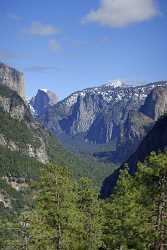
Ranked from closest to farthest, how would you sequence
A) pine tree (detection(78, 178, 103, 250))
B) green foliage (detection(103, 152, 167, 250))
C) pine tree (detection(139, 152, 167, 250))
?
pine tree (detection(139, 152, 167, 250)), green foliage (detection(103, 152, 167, 250)), pine tree (detection(78, 178, 103, 250))

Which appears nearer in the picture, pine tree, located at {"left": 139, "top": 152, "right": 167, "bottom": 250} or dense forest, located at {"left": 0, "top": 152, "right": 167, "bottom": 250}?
pine tree, located at {"left": 139, "top": 152, "right": 167, "bottom": 250}

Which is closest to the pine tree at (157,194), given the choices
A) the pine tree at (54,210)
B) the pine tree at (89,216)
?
the pine tree at (54,210)

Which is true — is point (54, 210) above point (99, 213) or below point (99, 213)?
above

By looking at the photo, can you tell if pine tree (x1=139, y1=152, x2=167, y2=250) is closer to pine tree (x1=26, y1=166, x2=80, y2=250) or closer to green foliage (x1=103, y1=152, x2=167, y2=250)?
green foliage (x1=103, y1=152, x2=167, y2=250)

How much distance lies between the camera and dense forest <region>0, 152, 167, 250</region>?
47.2m

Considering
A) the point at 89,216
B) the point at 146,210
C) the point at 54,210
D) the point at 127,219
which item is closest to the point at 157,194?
the point at 146,210

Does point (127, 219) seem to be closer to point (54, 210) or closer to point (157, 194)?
point (157, 194)

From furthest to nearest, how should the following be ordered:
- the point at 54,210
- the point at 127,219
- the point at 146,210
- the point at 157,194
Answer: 1. the point at 54,210
2. the point at 127,219
3. the point at 146,210
4. the point at 157,194

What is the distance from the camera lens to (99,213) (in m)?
62.0

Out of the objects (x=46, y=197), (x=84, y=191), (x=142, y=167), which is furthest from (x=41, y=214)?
(x=142, y=167)

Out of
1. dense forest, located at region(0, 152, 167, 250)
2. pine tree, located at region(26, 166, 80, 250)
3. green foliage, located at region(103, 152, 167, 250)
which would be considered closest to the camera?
green foliage, located at region(103, 152, 167, 250)

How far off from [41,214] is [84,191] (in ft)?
23.5

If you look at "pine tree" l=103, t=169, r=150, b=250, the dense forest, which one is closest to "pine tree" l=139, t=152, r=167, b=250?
the dense forest

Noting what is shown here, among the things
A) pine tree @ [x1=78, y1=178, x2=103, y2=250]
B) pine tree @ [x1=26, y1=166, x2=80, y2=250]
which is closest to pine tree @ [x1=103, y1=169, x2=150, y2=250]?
pine tree @ [x1=78, y1=178, x2=103, y2=250]
